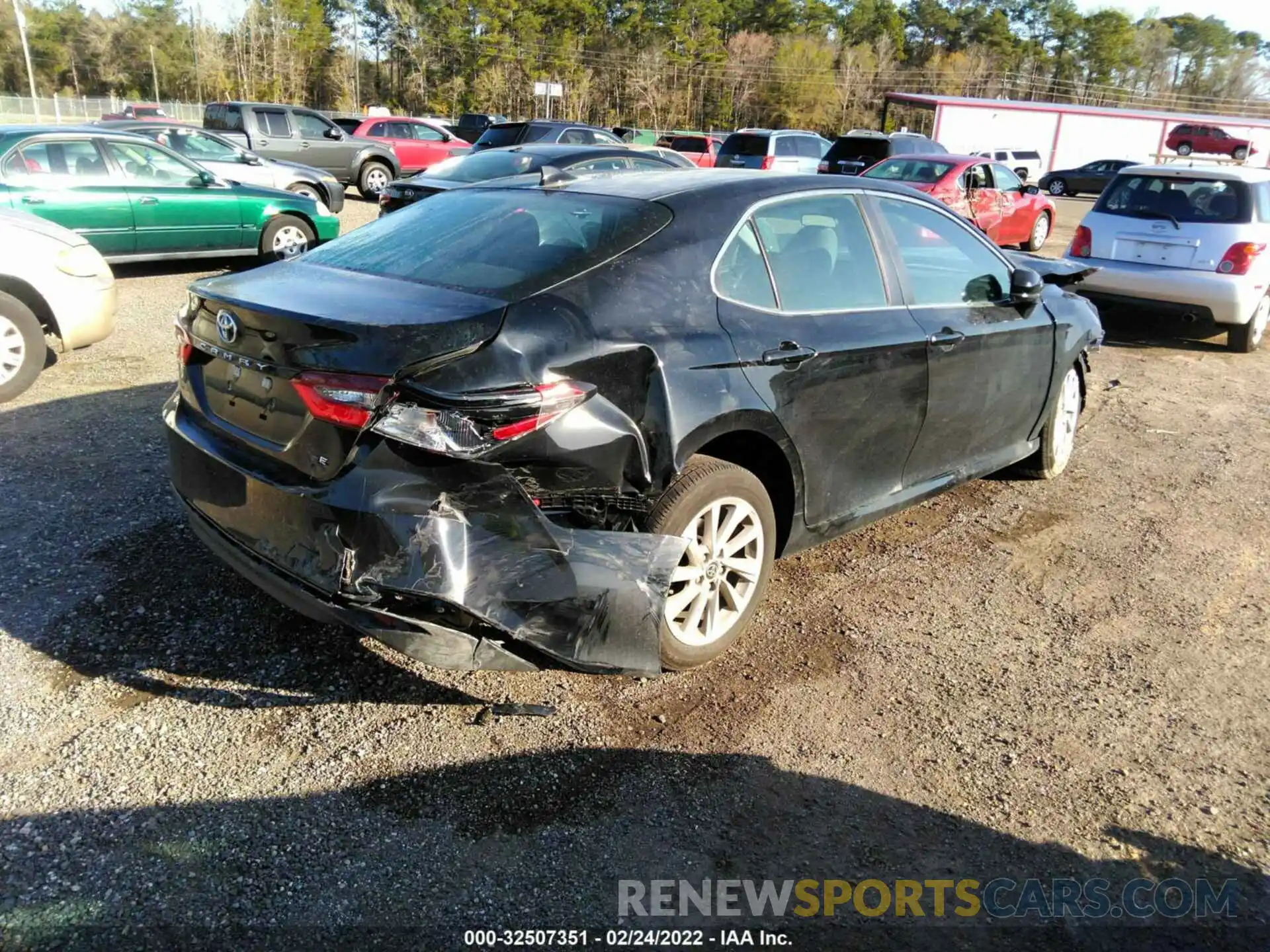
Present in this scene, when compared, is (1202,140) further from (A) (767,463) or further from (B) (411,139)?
(A) (767,463)

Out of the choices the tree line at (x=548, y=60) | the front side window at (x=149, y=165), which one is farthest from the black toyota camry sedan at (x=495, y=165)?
the tree line at (x=548, y=60)

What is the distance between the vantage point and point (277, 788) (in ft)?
9.12

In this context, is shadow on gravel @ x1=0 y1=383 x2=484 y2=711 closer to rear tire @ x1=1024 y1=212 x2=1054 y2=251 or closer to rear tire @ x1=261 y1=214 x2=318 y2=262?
rear tire @ x1=261 y1=214 x2=318 y2=262

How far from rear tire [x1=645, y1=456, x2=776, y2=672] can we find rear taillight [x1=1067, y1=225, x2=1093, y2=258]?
785 centimetres

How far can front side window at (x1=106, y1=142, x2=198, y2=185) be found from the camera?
9469mm

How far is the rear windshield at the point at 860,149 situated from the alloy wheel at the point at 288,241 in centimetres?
1140

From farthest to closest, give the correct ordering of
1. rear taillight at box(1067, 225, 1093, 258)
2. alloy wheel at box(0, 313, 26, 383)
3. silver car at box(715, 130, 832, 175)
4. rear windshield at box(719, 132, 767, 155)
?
rear windshield at box(719, 132, 767, 155)
silver car at box(715, 130, 832, 175)
rear taillight at box(1067, 225, 1093, 258)
alloy wheel at box(0, 313, 26, 383)

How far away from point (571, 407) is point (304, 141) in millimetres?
17439

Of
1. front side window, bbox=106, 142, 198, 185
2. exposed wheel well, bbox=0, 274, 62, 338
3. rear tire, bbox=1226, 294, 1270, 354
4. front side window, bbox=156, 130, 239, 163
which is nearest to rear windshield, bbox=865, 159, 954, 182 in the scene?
rear tire, bbox=1226, 294, 1270, 354

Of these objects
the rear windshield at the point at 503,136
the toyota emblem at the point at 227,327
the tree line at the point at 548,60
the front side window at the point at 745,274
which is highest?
the tree line at the point at 548,60

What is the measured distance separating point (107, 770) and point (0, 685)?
→ 0.69 metres

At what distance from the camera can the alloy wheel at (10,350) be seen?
595cm

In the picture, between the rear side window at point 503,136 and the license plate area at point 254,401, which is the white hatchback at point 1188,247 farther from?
the rear side window at point 503,136

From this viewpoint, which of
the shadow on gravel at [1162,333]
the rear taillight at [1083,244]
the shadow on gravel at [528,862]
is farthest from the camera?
the shadow on gravel at [1162,333]
